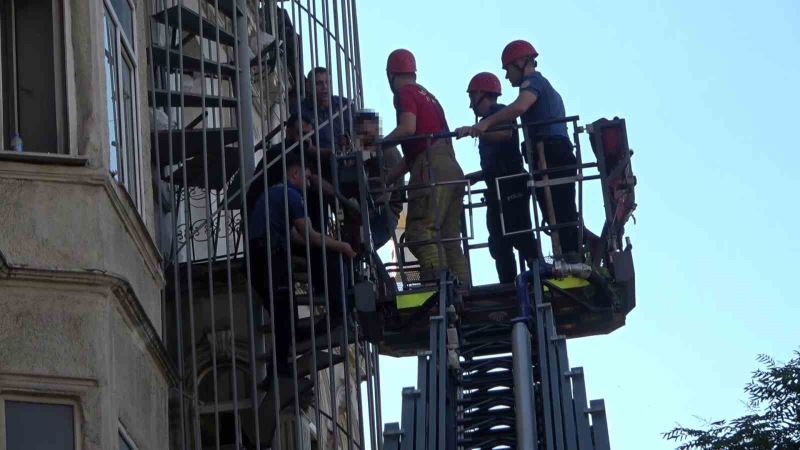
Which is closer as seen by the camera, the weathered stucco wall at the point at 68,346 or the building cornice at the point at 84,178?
the weathered stucco wall at the point at 68,346

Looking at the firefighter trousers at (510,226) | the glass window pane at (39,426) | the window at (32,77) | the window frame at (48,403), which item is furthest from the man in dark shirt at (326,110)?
the glass window pane at (39,426)

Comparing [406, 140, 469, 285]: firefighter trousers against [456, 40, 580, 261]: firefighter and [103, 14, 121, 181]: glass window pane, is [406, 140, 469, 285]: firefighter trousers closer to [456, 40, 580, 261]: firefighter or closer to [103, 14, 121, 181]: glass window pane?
[456, 40, 580, 261]: firefighter

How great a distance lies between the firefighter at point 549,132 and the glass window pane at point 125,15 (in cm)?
321

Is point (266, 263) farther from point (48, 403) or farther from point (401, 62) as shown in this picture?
point (48, 403)

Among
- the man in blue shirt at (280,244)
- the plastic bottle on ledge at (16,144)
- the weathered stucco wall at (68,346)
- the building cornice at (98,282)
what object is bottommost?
the weathered stucco wall at (68,346)

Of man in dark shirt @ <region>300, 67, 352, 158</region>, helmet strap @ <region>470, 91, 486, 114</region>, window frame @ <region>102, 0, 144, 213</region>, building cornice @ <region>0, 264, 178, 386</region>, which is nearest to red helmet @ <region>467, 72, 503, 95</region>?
helmet strap @ <region>470, 91, 486, 114</region>

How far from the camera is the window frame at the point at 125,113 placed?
41.7 ft

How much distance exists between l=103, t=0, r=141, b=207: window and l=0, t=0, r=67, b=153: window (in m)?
0.53

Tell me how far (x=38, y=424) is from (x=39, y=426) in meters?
0.02

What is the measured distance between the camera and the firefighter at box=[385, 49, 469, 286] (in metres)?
15.6

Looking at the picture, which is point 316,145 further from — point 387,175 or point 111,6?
point 111,6

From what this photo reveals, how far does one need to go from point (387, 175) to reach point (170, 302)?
2138 mm

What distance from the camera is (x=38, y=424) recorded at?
425 inches

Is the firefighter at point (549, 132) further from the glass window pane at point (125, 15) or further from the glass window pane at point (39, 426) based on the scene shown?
the glass window pane at point (39, 426)
